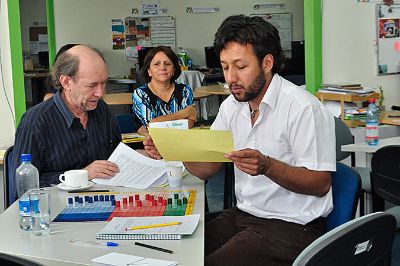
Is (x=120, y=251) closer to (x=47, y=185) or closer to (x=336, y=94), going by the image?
(x=47, y=185)

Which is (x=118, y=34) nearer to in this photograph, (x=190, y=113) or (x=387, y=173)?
(x=190, y=113)

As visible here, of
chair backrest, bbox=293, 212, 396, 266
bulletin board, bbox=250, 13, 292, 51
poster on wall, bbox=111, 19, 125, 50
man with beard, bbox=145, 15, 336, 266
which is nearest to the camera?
chair backrest, bbox=293, 212, 396, 266

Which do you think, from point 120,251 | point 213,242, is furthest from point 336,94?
point 120,251

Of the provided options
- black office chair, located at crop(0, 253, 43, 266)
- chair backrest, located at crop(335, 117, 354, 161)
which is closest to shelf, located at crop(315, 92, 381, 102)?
chair backrest, located at crop(335, 117, 354, 161)

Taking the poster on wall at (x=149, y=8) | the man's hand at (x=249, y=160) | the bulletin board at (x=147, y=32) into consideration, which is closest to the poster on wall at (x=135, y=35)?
the bulletin board at (x=147, y=32)

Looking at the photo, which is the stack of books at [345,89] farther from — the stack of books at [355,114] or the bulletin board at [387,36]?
the bulletin board at [387,36]

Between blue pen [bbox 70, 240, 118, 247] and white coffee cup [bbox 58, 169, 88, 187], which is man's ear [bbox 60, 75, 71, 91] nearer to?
white coffee cup [bbox 58, 169, 88, 187]

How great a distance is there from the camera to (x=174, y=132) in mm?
2240

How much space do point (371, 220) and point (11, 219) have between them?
1.35m

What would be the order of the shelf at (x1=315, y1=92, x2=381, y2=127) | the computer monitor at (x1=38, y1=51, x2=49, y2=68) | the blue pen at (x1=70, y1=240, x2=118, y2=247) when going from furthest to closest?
1. the computer monitor at (x1=38, y1=51, x2=49, y2=68)
2. the shelf at (x1=315, y1=92, x2=381, y2=127)
3. the blue pen at (x1=70, y1=240, x2=118, y2=247)

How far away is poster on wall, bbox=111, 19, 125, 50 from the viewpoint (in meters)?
11.1

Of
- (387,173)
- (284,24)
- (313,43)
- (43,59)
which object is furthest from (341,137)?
(43,59)

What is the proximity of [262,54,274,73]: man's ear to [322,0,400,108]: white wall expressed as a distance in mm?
3101

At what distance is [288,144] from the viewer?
244cm
